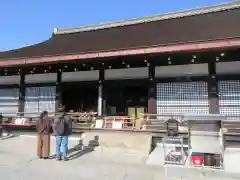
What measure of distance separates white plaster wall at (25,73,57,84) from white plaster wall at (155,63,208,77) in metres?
5.09

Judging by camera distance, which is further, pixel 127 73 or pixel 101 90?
pixel 101 90

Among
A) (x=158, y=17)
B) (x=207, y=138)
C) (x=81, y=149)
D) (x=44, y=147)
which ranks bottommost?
(x=81, y=149)

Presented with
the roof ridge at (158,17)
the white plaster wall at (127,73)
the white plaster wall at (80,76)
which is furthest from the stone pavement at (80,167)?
the roof ridge at (158,17)

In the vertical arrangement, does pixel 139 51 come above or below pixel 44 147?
above

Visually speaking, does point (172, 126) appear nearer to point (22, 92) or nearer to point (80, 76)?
point (80, 76)

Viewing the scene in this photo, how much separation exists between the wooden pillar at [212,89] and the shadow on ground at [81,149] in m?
4.38

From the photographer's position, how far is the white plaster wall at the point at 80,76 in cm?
1284

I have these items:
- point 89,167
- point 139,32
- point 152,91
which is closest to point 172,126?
point 152,91

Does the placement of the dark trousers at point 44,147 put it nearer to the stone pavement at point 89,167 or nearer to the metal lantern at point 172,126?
the stone pavement at point 89,167

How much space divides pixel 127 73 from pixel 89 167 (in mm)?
5929

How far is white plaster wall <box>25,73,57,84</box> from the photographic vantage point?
13531 mm

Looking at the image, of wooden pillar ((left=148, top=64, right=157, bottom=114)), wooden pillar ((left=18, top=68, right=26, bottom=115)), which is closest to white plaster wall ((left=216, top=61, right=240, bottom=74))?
wooden pillar ((left=148, top=64, right=157, bottom=114))

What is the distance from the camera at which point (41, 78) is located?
1374cm

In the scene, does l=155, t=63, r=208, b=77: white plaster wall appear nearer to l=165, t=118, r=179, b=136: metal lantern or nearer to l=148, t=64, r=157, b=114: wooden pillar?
l=148, t=64, r=157, b=114: wooden pillar
